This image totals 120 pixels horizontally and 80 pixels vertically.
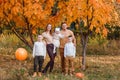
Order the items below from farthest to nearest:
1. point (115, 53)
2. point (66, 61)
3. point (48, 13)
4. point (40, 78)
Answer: point (115, 53)
point (48, 13)
point (66, 61)
point (40, 78)

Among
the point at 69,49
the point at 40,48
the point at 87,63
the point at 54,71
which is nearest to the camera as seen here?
the point at 40,48

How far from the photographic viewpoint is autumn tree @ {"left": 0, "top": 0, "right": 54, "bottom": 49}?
13.4 meters

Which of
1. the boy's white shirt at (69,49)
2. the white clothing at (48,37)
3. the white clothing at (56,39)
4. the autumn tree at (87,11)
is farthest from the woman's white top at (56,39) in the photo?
the autumn tree at (87,11)

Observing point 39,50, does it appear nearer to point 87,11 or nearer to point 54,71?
point 54,71

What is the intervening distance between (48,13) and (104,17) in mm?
1957

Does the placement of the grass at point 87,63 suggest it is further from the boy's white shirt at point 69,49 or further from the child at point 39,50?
the boy's white shirt at point 69,49


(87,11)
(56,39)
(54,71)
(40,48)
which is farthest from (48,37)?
(87,11)

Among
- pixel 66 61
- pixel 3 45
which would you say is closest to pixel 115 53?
pixel 3 45

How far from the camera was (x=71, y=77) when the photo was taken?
1248 centimetres

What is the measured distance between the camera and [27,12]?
13.4 meters

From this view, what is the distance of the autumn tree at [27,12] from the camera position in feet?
44.0

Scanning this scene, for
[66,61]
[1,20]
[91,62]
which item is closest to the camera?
[66,61]

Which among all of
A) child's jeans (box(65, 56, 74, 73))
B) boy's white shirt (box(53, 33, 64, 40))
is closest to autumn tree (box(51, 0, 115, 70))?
boy's white shirt (box(53, 33, 64, 40))

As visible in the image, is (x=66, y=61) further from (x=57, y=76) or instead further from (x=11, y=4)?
(x=11, y=4)
